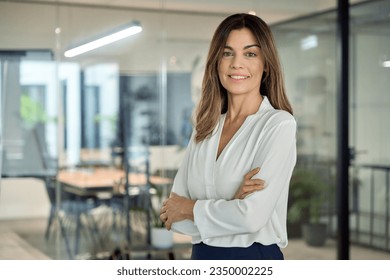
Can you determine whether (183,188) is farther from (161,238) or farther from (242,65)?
(161,238)

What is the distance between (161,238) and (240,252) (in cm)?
263

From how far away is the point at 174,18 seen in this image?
4.77m

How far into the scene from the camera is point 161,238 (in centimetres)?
472

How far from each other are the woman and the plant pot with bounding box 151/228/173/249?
2.46m

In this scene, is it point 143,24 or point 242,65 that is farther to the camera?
point 143,24

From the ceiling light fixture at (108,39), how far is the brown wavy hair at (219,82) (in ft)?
8.30

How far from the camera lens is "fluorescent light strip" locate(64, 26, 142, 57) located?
4.63 meters

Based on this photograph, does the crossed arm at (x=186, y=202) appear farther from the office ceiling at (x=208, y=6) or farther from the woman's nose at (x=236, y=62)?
the office ceiling at (x=208, y=6)

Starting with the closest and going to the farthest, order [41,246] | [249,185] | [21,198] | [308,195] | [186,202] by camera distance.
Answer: [249,185], [186,202], [21,198], [41,246], [308,195]

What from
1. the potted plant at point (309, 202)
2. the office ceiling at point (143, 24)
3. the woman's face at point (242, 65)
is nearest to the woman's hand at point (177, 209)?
the woman's face at point (242, 65)

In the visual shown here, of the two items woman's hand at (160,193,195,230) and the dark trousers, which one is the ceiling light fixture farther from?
the dark trousers

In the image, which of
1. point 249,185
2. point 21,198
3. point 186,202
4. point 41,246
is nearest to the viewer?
point 249,185

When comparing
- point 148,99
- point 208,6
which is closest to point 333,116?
point 208,6

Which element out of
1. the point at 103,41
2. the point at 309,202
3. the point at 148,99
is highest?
the point at 103,41
